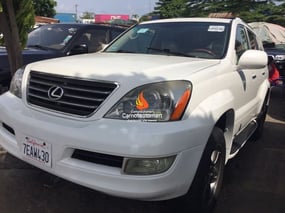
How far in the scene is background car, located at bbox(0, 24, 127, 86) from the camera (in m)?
6.20

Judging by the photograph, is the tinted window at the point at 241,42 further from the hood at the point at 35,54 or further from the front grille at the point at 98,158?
the hood at the point at 35,54

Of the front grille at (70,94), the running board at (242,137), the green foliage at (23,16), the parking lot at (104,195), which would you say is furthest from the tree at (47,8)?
the front grille at (70,94)

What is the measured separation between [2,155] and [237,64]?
2.75 m

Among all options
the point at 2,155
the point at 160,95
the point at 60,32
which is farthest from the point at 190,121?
the point at 60,32

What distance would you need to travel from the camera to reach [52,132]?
2836mm

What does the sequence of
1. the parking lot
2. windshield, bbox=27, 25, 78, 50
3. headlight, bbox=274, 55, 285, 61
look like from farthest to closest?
headlight, bbox=274, 55, 285, 61, windshield, bbox=27, 25, 78, 50, the parking lot

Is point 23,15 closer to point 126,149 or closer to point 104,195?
point 104,195

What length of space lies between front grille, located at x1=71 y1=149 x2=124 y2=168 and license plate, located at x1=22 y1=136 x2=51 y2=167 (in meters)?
0.22

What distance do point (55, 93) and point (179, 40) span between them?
1.73m

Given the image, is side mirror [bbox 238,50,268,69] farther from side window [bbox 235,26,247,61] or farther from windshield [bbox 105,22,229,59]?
side window [bbox 235,26,247,61]

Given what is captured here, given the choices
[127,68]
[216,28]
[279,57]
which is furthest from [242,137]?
[279,57]

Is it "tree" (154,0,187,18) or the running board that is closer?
the running board

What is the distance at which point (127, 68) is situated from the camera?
3064 mm

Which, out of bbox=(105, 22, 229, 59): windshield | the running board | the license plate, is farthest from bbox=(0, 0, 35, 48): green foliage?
the running board
